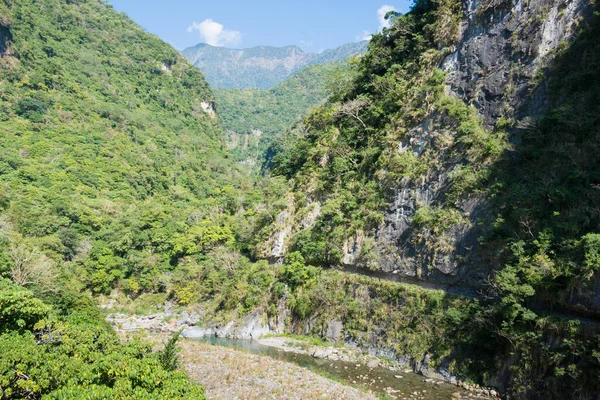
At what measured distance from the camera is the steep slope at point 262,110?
138 metres

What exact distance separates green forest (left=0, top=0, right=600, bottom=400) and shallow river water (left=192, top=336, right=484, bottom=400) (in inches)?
66.2

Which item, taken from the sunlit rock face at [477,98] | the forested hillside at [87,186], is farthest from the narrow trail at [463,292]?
the forested hillside at [87,186]

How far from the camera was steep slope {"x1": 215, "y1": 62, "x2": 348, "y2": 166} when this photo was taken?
138m

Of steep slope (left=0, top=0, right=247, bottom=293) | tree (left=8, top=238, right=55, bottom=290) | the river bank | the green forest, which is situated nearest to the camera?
the green forest

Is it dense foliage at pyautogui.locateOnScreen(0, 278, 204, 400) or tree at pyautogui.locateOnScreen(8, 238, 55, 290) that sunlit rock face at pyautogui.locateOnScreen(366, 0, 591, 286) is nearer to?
dense foliage at pyautogui.locateOnScreen(0, 278, 204, 400)

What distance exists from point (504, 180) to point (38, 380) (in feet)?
78.5

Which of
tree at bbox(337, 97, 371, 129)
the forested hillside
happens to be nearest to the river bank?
the forested hillside

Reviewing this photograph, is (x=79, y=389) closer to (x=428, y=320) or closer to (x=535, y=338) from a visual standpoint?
(x=535, y=338)

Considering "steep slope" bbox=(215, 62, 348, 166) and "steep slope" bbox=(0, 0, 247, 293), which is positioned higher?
"steep slope" bbox=(215, 62, 348, 166)

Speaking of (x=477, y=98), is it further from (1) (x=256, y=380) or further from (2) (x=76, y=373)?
(2) (x=76, y=373)

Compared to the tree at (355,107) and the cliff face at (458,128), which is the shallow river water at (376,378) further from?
the tree at (355,107)

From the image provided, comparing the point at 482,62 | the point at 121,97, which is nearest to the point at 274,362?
the point at 482,62

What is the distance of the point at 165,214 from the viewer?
52812 millimetres

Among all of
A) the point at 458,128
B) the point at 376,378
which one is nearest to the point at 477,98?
the point at 458,128
